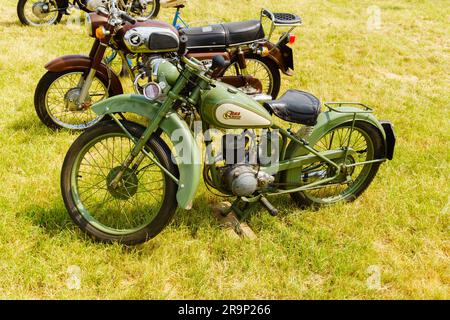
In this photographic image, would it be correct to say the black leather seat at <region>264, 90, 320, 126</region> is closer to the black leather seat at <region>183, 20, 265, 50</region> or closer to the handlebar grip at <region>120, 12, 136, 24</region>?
the handlebar grip at <region>120, 12, 136, 24</region>

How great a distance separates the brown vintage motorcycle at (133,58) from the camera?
4.25 meters

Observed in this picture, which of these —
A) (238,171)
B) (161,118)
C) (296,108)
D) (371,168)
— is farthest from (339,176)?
(161,118)

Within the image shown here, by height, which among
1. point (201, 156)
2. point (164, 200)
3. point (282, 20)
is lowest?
point (164, 200)

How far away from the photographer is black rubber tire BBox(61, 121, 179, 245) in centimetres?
293

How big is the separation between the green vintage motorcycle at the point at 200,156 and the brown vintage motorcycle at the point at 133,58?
638 mm

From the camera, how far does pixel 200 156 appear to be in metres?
2.96

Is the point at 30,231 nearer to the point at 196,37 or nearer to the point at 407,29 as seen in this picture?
the point at 196,37

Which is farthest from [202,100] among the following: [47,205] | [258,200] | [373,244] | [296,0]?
[296,0]

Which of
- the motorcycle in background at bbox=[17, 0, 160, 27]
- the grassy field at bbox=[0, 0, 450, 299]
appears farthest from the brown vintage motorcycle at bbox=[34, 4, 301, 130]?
the motorcycle in background at bbox=[17, 0, 160, 27]

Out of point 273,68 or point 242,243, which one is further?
point 273,68

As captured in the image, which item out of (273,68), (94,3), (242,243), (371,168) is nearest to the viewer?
(242,243)

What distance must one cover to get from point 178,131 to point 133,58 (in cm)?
207

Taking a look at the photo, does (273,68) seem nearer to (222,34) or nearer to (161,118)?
(222,34)

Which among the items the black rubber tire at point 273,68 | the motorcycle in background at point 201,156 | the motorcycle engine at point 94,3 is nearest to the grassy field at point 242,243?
the motorcycle in background at point 201,156
